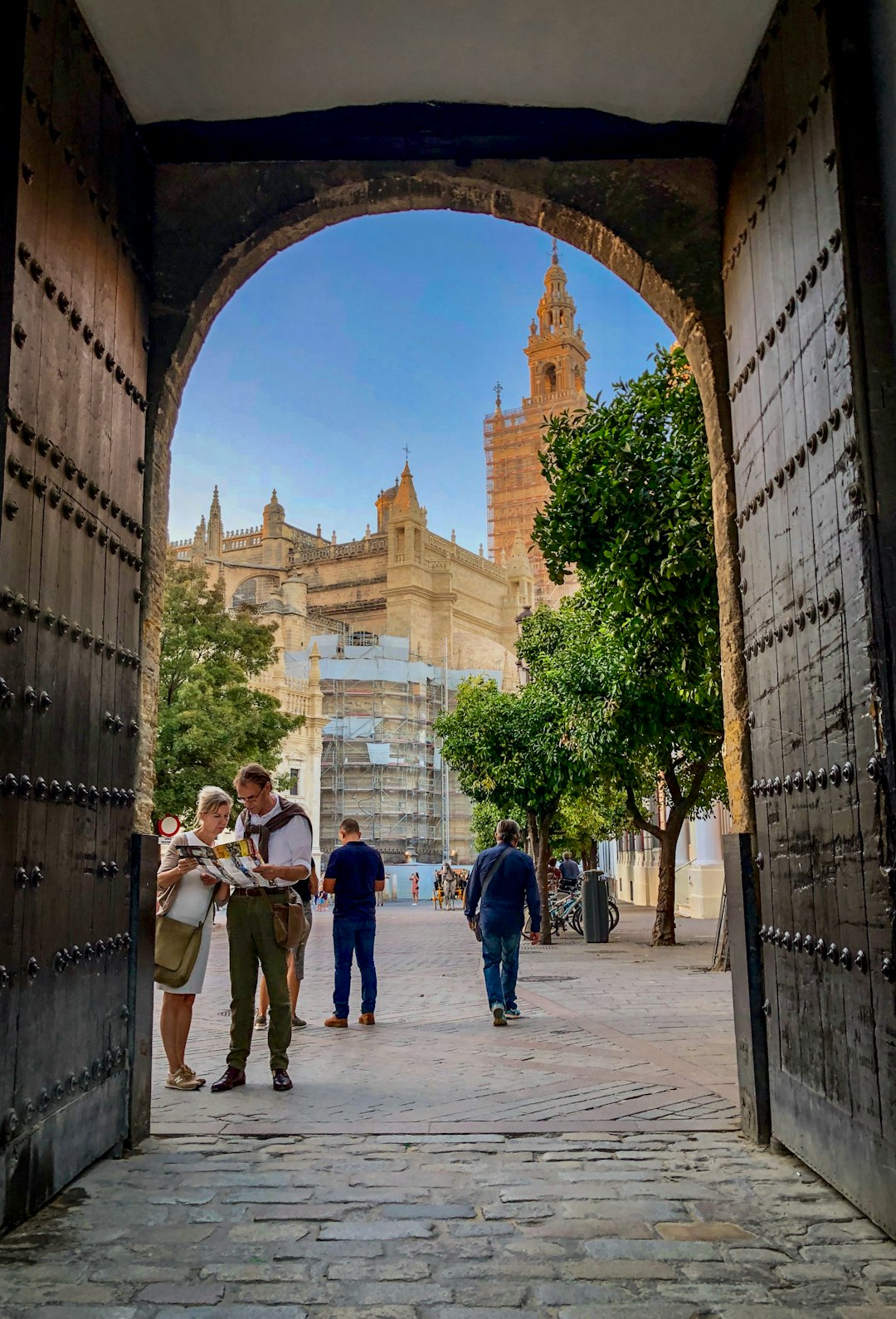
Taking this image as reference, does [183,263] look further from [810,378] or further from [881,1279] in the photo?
[881,1279]

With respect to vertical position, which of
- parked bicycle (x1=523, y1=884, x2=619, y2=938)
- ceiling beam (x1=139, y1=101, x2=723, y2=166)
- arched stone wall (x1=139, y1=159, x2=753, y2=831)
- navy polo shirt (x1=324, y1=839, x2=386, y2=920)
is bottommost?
parked bicycle (x1=523, y1=884, x2=619, y2=938)

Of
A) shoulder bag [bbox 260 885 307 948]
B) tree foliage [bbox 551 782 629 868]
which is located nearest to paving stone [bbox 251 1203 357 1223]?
shoulder bag [bbox 260 885 307 948]

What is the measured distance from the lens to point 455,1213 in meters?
3.54

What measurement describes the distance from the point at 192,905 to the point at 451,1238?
2982 mm

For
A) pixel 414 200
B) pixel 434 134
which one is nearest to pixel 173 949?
pixel 414 200

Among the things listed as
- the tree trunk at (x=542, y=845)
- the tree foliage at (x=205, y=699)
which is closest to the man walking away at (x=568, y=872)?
the tree trunk at (x=542, y=845)

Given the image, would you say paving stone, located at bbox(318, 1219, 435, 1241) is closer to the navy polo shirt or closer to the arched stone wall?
the arched stone wall

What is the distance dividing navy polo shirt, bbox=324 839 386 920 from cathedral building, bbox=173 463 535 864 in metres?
31.5

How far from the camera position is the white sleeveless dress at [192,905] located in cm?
586

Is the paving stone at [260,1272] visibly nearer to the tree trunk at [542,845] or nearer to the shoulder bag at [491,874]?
the shoulder bag at [491,874]

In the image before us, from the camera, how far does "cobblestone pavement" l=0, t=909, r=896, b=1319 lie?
2.86 metres

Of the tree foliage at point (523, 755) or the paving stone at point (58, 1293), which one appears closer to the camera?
the paving stone at point (58, 1293)

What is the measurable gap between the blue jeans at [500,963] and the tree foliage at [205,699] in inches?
631

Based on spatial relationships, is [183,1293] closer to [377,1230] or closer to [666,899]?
[377,1230]
